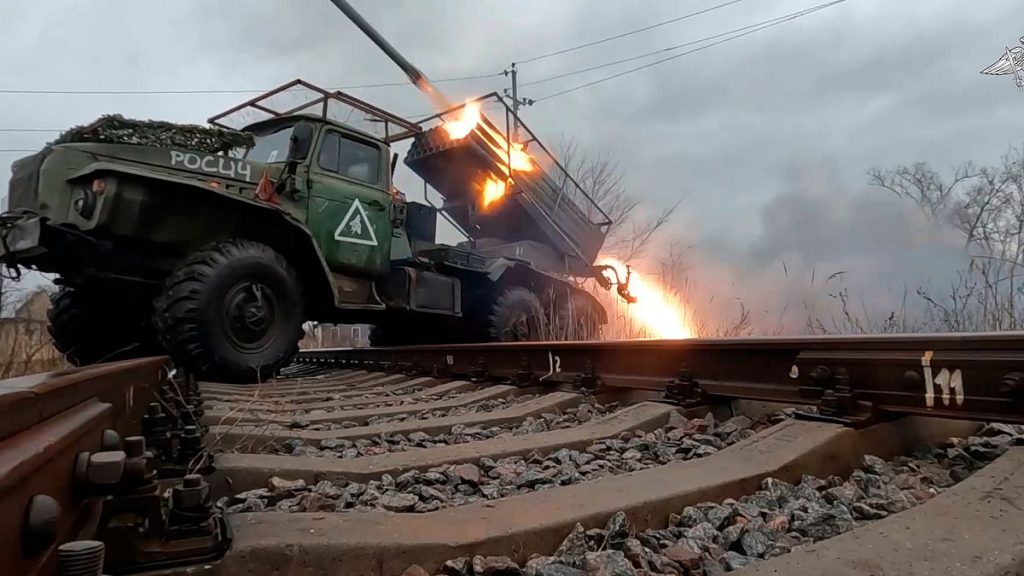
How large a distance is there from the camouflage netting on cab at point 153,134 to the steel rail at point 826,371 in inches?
119

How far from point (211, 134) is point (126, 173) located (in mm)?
938

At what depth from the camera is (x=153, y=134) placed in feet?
14.9

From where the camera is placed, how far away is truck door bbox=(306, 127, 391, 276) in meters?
5.39

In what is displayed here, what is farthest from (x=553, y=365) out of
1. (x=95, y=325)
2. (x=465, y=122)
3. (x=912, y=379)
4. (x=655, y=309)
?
(x=655, y=309)

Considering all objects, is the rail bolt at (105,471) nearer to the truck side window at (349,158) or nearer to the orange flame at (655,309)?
the truck side window at (349,158)

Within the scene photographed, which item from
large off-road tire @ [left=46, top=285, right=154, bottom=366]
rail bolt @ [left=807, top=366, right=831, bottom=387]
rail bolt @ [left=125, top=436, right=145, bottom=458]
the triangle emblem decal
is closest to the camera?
rail bolt @ [left=125, top=436, right=145, bottom=458]

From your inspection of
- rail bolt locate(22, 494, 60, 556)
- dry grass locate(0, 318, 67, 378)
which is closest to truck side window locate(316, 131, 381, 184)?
dry grass locate(0, 318, 67, 378)

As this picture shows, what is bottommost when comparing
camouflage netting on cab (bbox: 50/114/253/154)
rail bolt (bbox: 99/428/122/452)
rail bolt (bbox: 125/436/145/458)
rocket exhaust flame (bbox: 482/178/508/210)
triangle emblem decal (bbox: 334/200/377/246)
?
rail bolt (bbox: 99/428/122/452)

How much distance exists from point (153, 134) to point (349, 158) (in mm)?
1664

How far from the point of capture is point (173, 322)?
4074mm

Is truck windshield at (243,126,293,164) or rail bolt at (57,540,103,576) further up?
truck windshield at (243,126,293,164)

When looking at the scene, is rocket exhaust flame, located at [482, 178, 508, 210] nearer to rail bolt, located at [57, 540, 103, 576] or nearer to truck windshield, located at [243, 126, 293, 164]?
truck windshield, located at [243, 126, 293, 164]

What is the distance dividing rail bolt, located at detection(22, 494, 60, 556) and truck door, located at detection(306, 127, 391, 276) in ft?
15.5

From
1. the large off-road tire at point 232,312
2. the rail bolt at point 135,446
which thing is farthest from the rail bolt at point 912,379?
the large off-road tire at point 232,312
